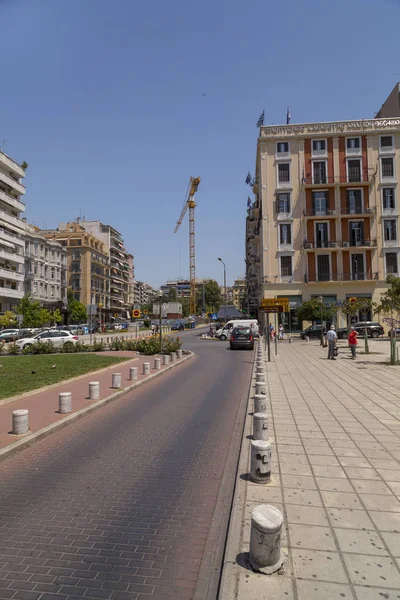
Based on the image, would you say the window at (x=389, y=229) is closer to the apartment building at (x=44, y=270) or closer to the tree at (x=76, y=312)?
the apartment building at (x=44, y=270)

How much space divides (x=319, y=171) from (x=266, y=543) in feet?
144

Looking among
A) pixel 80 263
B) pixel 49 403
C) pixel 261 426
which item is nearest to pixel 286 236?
pixel 49 403

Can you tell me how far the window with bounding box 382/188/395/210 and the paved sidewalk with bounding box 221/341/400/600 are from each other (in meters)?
38.0

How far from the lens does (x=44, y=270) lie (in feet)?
203

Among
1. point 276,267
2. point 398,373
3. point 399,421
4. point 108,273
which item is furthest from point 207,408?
point 108,273

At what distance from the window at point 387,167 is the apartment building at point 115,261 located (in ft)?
214

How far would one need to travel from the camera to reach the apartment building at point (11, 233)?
4753cm

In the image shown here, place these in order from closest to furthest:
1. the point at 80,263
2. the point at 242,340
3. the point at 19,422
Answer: the point at 19,422
the point at 242,340
the point at 80,263

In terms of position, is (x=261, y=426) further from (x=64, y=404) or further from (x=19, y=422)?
(x=64, y=404)

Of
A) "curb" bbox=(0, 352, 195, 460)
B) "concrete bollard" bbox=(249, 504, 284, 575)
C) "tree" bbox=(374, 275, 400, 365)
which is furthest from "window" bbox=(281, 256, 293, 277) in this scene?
"concrete bollard" bbox=(249, 504, 284, 575)

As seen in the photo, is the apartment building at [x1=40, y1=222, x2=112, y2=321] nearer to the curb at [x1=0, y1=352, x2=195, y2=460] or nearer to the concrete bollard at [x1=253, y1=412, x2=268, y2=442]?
the curb at [x1=0, y1=352, x2=195, y2=460]

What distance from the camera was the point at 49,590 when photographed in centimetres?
320

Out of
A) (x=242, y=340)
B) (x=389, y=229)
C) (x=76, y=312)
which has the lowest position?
(x=242, y=340)

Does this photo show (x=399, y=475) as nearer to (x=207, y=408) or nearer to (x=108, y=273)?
(x=207, y=408)
